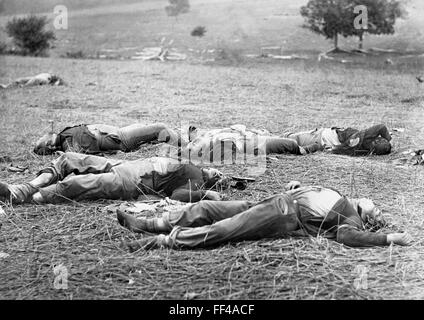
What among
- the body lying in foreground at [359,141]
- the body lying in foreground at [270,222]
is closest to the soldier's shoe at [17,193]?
the body lying in foreground at [270,222]

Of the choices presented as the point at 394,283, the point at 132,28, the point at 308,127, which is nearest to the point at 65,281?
the point at 394,283

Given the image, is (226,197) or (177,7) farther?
(177,7)

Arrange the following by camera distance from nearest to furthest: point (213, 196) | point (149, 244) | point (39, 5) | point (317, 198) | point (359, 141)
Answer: point (149, 244) → point (317, 198) → point (213, 196) → point (359, 141) → point (39, 5)

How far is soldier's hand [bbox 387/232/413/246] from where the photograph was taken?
359cm

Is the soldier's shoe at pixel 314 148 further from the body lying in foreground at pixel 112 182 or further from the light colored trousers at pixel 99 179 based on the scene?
the light colored trousers at pixel 99 179

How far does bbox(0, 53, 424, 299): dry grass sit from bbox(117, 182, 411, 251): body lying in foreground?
0.08 m

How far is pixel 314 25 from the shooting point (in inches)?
933

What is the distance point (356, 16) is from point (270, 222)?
2053 centimetres

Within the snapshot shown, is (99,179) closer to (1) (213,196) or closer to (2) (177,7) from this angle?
(1) (213,196)

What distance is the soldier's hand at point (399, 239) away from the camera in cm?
359

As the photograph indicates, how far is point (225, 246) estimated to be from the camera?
3564 millimetres

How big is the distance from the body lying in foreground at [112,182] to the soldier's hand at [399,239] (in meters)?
1.41

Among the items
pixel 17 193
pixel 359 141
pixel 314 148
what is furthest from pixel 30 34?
pixel 17 193

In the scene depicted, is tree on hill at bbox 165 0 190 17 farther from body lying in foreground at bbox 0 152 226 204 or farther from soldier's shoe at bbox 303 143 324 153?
body lying in foreground at bbox 0 152 226 204
